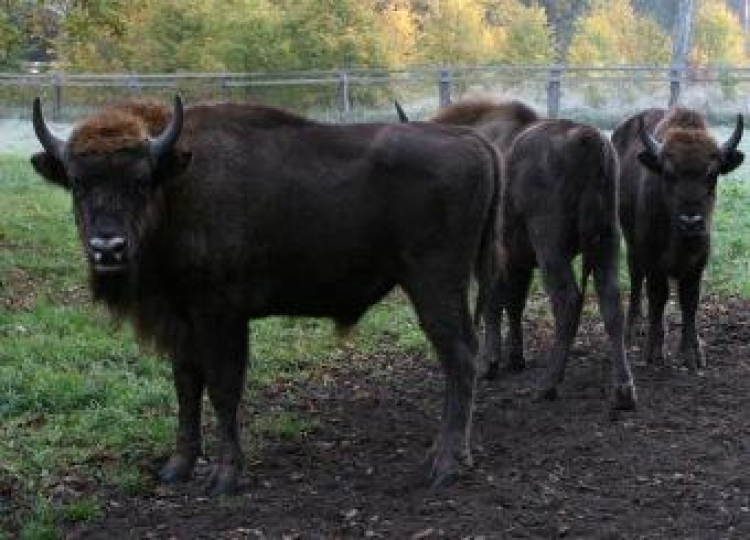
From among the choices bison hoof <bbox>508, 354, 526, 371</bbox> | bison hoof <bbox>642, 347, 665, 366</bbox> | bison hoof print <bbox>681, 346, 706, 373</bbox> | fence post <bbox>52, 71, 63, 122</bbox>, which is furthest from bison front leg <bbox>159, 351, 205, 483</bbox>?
fence post <bbox>52, 71, 63, 122</bbox>

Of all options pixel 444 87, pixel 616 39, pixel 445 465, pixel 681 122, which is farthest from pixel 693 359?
pixel 616 39

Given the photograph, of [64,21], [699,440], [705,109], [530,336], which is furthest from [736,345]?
[705,109]

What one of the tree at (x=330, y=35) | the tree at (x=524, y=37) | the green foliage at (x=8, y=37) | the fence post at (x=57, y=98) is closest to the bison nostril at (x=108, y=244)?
the green foliage at (x=8, y=37)

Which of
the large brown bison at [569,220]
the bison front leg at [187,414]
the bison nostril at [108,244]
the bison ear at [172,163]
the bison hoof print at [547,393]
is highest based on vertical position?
the bison ear at [172,163]

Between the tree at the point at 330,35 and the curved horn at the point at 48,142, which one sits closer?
the curved horn at the point at 48,142

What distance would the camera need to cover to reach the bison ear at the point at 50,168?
267 inches

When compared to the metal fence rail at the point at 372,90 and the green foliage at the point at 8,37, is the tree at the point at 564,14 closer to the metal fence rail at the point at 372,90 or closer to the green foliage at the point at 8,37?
the metal fence rail at the point at 372,90

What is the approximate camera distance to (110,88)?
111 ft

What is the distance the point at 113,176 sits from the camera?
21.3 ft

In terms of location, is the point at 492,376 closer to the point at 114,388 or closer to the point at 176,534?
the point at 114,388

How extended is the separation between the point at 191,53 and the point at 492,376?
2824 centimetres

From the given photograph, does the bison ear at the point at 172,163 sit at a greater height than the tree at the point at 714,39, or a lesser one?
greater

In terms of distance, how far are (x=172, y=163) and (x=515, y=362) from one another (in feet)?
12.8

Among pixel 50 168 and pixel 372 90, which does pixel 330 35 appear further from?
pixel 50 168
